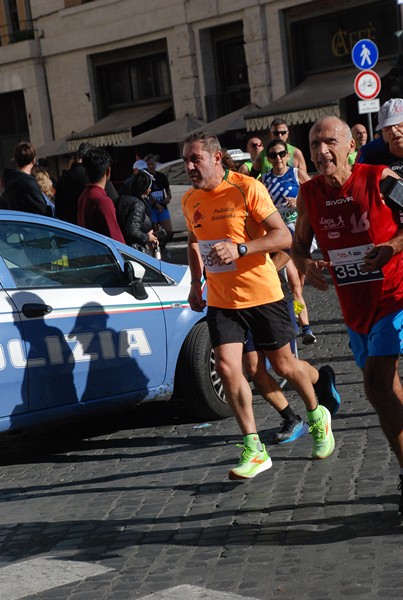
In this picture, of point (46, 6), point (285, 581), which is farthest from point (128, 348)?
point (46, 6)

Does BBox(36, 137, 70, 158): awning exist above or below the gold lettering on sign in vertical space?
below

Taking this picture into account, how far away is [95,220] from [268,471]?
13.2ft

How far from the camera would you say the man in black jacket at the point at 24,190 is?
446 inches

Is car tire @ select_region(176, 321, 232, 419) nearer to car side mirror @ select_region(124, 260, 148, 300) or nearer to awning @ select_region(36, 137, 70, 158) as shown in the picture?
car side mirror @ select_region(124, 260, 148, 300)

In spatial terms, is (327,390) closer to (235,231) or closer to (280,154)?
(235,231)

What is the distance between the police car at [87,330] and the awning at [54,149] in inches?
1114

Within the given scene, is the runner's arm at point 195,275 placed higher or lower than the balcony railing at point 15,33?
lower

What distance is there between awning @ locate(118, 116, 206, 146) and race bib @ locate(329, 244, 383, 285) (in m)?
26.0

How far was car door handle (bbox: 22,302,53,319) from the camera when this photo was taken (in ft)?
23.6

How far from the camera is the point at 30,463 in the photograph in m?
7.63

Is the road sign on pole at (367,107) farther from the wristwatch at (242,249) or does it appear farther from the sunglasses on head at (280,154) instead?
the wristwatch at (242,249)

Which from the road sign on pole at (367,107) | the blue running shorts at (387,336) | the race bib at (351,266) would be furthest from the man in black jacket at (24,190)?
the road sign on pole at (367,107)

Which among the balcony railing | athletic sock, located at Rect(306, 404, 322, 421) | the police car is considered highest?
the balcony railing

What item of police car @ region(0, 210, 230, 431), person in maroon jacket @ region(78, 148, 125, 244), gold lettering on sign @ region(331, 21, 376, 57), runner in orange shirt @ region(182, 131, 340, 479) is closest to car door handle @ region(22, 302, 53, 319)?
police car @ region(0, 210, 230, 431)
